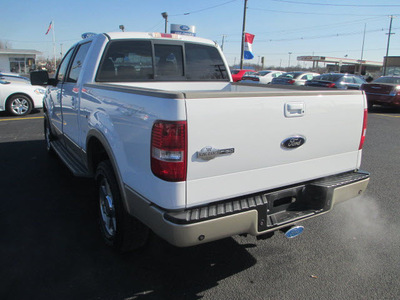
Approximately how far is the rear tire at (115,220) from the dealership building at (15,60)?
55106 millimetres

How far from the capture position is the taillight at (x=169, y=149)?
6.88 feet

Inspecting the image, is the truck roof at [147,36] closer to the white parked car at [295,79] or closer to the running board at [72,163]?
the running board at [72,163]

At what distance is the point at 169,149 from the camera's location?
7.00ft

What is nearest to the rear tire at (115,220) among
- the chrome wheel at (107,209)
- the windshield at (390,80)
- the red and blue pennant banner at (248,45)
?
the chrome wheel at (107,209)

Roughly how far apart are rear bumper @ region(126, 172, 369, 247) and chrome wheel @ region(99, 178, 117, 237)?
0.53 metres

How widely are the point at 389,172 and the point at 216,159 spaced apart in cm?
473

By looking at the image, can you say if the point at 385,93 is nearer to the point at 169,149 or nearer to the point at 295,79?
the point at 295,79

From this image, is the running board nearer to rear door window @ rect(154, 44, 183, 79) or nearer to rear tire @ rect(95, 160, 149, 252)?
rear tire @ rect(95, 160, 149, 252)

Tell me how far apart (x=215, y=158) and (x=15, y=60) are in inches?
2317

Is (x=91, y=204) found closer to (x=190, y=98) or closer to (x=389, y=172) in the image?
(x=190, y=98)

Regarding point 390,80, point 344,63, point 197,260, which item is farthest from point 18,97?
point 344,63

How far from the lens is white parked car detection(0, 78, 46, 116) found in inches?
438

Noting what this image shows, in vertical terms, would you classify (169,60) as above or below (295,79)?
above

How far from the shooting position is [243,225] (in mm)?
2340
